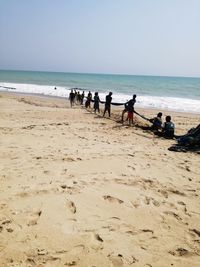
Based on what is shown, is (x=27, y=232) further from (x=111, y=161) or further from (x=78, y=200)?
(x=111, y=161)

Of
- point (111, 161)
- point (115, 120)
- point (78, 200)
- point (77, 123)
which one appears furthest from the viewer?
point (115, 120)

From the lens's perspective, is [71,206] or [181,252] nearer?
[181,252]

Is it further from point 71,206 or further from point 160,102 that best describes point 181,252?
point 160,102

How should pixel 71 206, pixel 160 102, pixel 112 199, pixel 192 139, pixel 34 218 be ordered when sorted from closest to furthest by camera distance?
pixel 34 218
pixel 71 206
pixel 112 199
pixel 192 139
pixel 160 102

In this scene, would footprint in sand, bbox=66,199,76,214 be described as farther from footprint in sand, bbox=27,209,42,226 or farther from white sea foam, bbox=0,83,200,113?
white sea foam, bbox=0,83,200,113

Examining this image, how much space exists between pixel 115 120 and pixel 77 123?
285 centimetres

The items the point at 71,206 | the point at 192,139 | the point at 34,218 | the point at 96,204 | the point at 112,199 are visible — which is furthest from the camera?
the point at 192,139

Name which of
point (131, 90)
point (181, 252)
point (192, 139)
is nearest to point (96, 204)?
point (181, 252)

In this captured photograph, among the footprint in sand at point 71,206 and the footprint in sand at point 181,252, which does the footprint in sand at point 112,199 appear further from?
the footprint in sand at point 181,252

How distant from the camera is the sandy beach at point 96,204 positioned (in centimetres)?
420

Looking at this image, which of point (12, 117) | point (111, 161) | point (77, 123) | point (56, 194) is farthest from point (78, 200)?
point (12, 117)

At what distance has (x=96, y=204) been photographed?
18.6 feet

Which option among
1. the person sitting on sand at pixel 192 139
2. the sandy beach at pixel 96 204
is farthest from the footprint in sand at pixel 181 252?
the person sitting on sand at pixel 192 139

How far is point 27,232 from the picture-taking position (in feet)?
14.9
